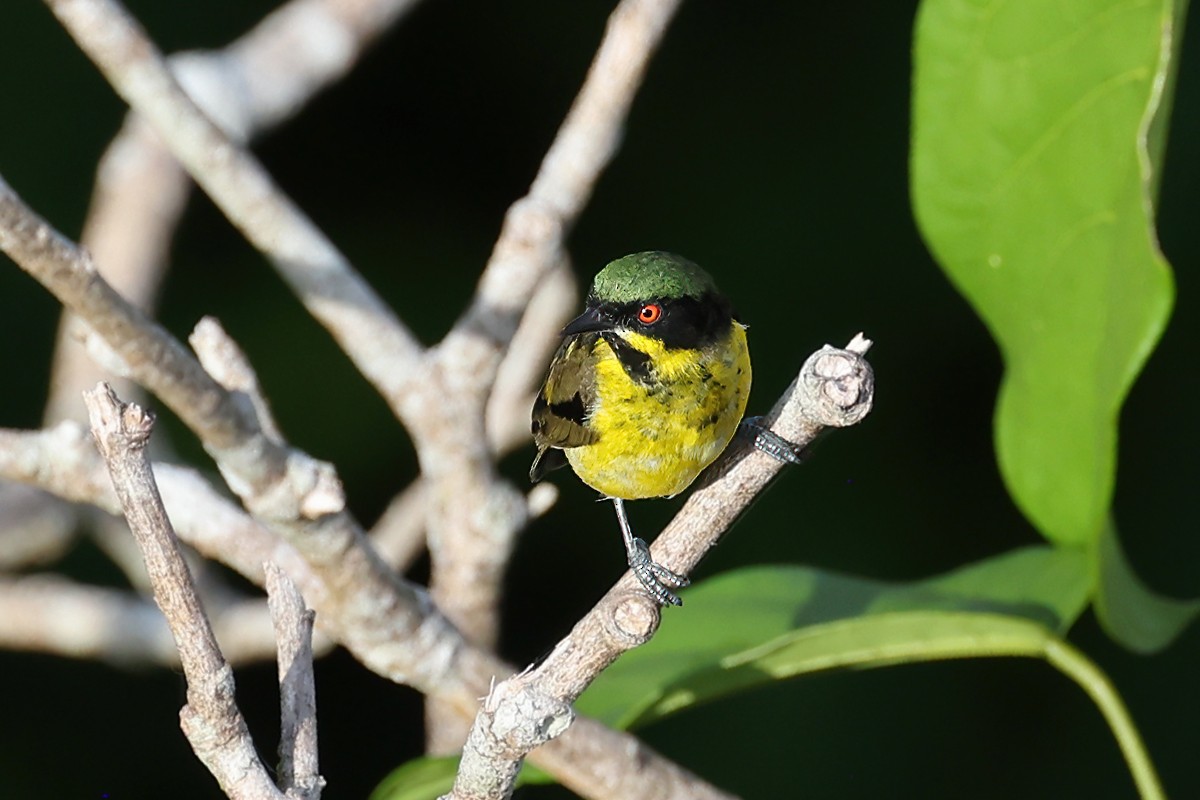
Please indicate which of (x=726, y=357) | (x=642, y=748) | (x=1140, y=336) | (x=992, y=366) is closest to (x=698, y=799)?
(x=642, y=748)

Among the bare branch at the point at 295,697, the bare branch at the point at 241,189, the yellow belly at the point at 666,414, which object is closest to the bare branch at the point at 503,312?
the bare branch at the point at 241,189

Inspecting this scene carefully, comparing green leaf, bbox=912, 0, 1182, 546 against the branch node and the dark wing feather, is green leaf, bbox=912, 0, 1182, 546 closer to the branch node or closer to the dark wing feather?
the dark wing feather

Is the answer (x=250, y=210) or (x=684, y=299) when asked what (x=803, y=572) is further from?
(x=250, y=210)

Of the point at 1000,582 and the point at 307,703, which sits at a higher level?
the point at 307,703

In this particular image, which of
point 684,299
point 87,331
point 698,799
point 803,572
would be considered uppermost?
point 87,331

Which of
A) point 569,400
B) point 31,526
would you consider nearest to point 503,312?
point 569,400

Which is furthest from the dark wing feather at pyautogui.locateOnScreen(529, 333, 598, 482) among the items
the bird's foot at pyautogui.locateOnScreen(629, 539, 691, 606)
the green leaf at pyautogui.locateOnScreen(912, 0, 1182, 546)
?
the green leaf at pyautogui.locateOnScreen(912, 0, 1182, 546)
